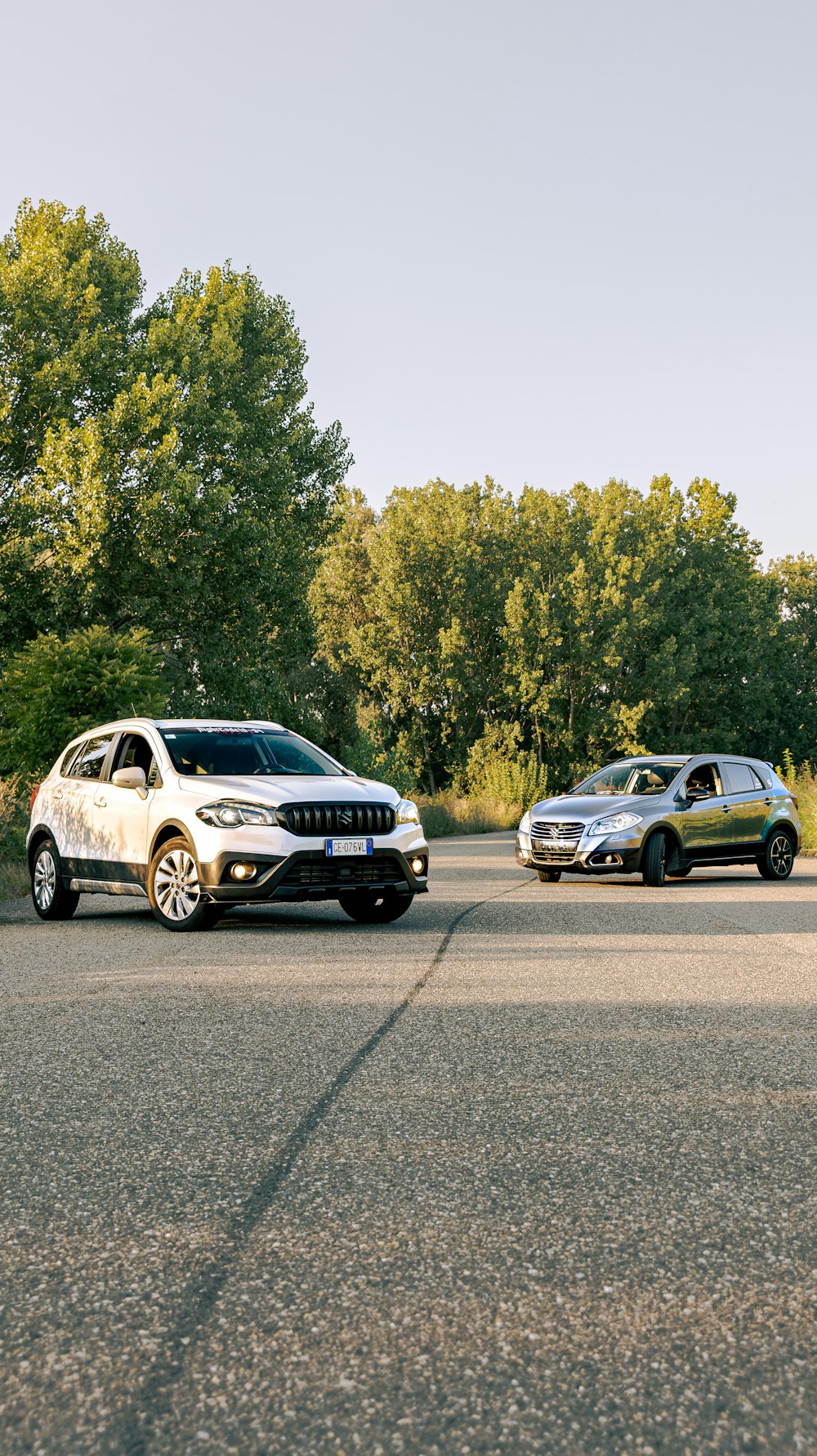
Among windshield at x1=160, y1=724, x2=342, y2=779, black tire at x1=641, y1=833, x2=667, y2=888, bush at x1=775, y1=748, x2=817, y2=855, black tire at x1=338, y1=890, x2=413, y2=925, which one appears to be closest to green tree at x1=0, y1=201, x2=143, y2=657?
bush at x1=775, y1=748, x2=817, y2=855

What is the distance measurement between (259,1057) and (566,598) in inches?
2464

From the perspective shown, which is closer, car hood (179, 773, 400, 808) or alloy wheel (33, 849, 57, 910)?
car hood (179, 773, 400, 808)

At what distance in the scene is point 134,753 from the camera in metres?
13.0

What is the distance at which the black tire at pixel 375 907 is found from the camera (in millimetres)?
12234

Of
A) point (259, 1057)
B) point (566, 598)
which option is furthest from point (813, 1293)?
point (566, 598)

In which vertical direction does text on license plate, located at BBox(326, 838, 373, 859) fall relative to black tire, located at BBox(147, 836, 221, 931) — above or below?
above

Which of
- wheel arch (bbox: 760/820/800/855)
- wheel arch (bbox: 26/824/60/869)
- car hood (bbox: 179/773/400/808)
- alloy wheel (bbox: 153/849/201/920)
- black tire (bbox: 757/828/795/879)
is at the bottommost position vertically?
black tire (bbox: 757/828/795/879)

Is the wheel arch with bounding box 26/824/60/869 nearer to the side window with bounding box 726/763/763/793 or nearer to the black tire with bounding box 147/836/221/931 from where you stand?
the black tire with bounding box 147/836/221/931

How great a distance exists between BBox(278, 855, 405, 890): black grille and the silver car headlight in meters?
0.46

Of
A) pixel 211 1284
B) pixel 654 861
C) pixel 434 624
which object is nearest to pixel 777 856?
pixel 654 861

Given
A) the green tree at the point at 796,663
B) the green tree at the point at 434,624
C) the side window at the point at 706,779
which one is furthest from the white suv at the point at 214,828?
the green tree at the point at 796,663

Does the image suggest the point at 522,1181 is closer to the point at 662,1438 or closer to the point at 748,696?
the point at 662,1438

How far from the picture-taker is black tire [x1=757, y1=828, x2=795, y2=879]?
18281mm

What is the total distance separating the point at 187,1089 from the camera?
561 centimetres
